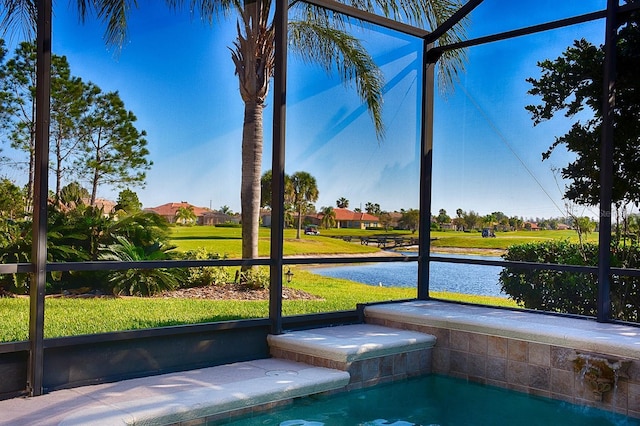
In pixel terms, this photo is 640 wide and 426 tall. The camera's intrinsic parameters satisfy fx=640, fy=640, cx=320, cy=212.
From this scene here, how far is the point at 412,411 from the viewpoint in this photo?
4.26 meters

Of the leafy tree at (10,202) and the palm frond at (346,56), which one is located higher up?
the palm frond at (346,56)

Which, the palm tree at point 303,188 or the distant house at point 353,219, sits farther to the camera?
the distant house at point 353,219

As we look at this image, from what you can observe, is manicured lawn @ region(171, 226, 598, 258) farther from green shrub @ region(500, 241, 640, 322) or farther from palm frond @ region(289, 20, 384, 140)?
palm frond @ region(289, 20, 384, 140)

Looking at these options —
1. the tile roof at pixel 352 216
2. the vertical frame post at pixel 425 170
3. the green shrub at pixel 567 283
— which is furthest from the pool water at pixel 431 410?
the tile roof at pixel 352 216

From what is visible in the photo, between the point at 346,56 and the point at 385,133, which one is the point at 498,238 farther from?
the point at 346,56

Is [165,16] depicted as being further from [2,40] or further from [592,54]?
[592,54]

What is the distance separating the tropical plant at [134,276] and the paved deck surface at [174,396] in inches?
175

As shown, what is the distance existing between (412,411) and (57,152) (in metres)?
6.57

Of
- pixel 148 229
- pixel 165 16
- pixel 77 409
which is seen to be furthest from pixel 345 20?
pixel 77 409

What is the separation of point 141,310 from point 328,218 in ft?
11.5

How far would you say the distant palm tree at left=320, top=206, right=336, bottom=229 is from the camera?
1038 cm

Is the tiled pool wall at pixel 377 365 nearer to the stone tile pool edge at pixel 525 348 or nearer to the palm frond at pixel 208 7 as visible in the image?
the stone tile pool edge at pixel 525 348

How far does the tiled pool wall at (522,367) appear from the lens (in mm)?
4176

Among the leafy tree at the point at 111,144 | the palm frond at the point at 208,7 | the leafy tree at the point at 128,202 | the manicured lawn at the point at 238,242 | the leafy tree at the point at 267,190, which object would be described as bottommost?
the manicured lawn at the point at 238,242
